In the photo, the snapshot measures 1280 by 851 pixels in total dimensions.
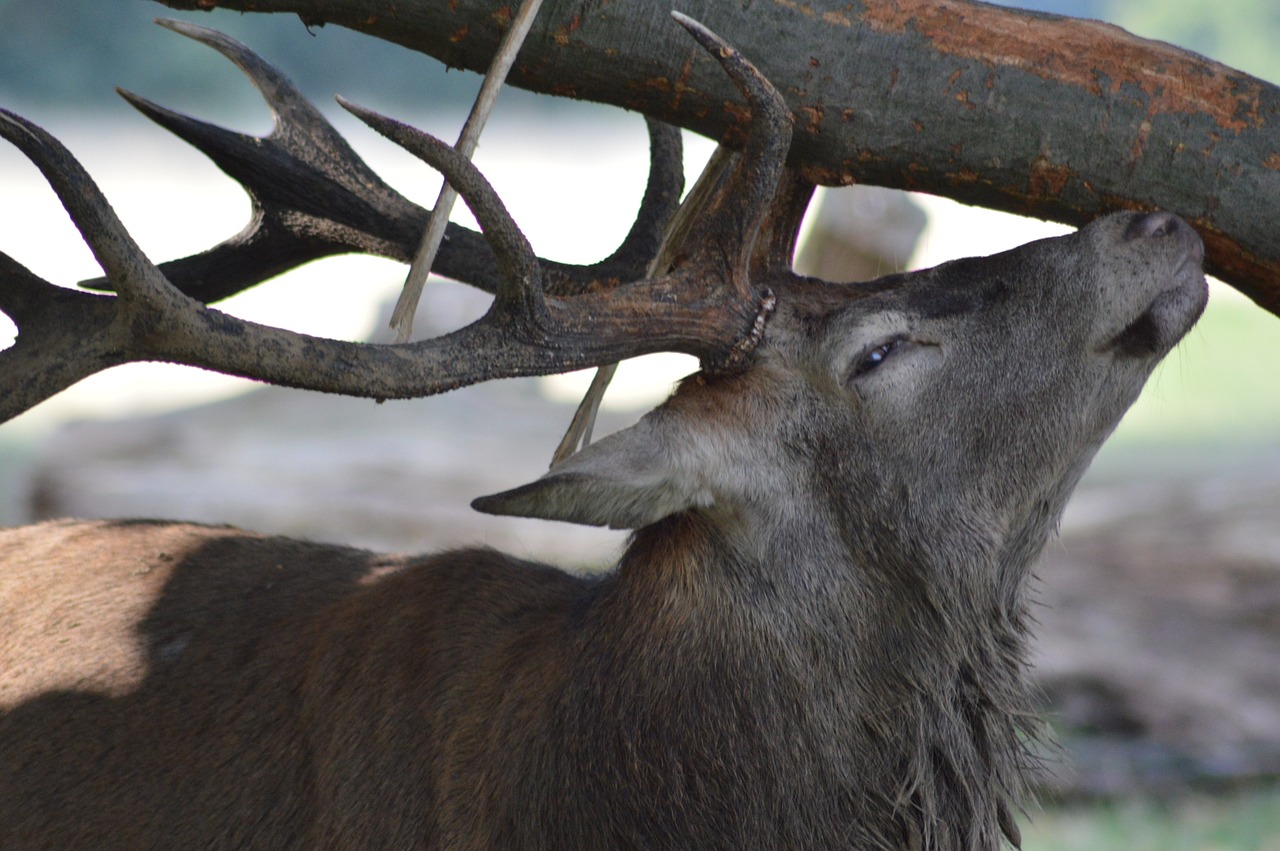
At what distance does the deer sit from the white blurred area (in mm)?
6846

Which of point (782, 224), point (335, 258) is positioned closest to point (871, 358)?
point (782, 224)

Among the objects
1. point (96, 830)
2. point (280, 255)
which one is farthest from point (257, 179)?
point (96, 830)

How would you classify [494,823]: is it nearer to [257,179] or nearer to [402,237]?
[402,237]

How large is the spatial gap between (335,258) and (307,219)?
449 inches

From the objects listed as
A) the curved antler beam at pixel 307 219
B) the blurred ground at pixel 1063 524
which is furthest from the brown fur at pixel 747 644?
the blurred ground at pixel 1063 524

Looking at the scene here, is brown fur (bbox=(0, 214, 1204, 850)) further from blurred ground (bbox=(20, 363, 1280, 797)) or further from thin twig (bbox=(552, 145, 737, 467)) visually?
blurred ground (bbox=(20, 363, 1280, 797))

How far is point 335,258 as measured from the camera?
14172mm

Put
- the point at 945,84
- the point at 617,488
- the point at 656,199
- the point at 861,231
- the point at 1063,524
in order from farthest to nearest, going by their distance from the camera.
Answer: the point at 861,231 < the point at 1063,524 < the point at 656,199 < the point at 945,84 < the point at 617,488

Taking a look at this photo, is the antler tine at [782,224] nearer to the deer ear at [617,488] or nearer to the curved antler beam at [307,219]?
the curved antler beam at [307,219]

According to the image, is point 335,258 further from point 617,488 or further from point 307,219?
point 617,488

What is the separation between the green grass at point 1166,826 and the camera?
14.3ft

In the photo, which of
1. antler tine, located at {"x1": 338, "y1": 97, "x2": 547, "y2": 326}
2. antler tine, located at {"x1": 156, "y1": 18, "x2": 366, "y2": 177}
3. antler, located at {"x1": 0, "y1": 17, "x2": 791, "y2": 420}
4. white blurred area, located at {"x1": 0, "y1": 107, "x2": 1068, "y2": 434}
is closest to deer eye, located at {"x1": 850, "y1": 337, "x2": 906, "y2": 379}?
antler, located at {"x1": 0, "y1": 17, "x2": 791, "y2": 420}

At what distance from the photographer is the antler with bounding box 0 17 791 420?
2193mm

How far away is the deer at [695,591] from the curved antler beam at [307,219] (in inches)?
18.9
